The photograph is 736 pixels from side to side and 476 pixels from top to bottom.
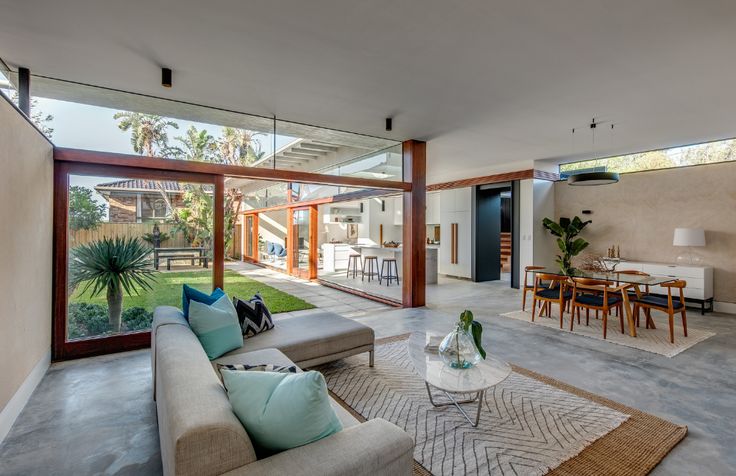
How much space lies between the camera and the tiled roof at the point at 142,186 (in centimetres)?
401

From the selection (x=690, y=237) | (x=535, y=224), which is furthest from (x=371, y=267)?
(x=690, y=237)

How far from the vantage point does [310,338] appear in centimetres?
312

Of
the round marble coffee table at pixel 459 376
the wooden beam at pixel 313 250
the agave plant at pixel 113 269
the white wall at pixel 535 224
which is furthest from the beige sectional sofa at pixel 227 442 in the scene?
the wooden beam at pixel 313 250

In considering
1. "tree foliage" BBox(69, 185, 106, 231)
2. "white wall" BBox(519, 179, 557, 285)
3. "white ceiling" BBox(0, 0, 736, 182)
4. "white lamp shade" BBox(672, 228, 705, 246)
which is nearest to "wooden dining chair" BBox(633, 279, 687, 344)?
"white lamp shade" BBox(672, 228, 705, 246)

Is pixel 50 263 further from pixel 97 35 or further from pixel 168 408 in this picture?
pixel 168 408

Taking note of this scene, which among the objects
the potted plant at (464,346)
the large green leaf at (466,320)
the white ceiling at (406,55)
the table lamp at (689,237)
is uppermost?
the white ceiling at (406,55)

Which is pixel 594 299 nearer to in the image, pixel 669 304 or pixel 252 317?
pixel 669 304

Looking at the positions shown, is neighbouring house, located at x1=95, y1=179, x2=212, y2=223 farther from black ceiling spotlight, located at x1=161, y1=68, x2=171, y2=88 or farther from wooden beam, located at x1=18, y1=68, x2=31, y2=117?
black ceiling spotlight, located at x1=161, y1=68, x2=171, y2=88

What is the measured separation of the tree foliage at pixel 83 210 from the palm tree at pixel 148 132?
0.63m

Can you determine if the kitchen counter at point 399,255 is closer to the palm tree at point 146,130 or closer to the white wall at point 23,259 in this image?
the palm tree at point 146,130

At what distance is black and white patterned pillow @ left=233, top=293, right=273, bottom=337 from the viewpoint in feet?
10.2

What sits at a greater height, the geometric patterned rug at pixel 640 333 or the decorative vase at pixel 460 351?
the decorative vase at pixel 460 351

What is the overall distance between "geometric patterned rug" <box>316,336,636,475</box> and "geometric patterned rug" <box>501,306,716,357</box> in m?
1.89

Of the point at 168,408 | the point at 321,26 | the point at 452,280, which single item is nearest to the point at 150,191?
the point at 321,26
